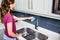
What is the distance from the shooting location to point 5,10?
119cm

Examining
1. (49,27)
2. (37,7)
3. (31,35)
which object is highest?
(37,7)

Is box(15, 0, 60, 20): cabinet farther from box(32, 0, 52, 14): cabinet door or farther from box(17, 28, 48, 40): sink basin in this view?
box(17, 28, 48, 40): sink basin

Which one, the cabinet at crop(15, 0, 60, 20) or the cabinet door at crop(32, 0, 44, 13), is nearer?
the cabinet at crop(15, 0, 60, 20)

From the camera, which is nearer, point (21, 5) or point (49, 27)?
point (49, 27)

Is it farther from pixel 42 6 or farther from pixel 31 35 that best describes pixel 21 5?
pixel 31 35

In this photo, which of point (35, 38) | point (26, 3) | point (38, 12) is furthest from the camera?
point (26, 3)

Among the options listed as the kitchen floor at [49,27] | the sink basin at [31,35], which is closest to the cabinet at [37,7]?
the kitchen floor at [49,27]

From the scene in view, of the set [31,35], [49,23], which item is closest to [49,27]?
[49,23]

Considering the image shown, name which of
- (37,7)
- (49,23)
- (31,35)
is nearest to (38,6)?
(37,7)

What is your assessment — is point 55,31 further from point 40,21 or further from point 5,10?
point 5,10

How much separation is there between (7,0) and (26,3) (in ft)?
2.77

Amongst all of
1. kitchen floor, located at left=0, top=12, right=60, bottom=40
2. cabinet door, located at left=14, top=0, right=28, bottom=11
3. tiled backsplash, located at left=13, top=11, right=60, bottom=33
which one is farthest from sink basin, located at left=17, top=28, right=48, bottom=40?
cabinet door, located at left=14, top=0, right=28, bottom=11

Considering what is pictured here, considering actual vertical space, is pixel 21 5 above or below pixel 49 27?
Result: above

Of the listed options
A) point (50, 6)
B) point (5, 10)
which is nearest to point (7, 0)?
point (5, 10)
